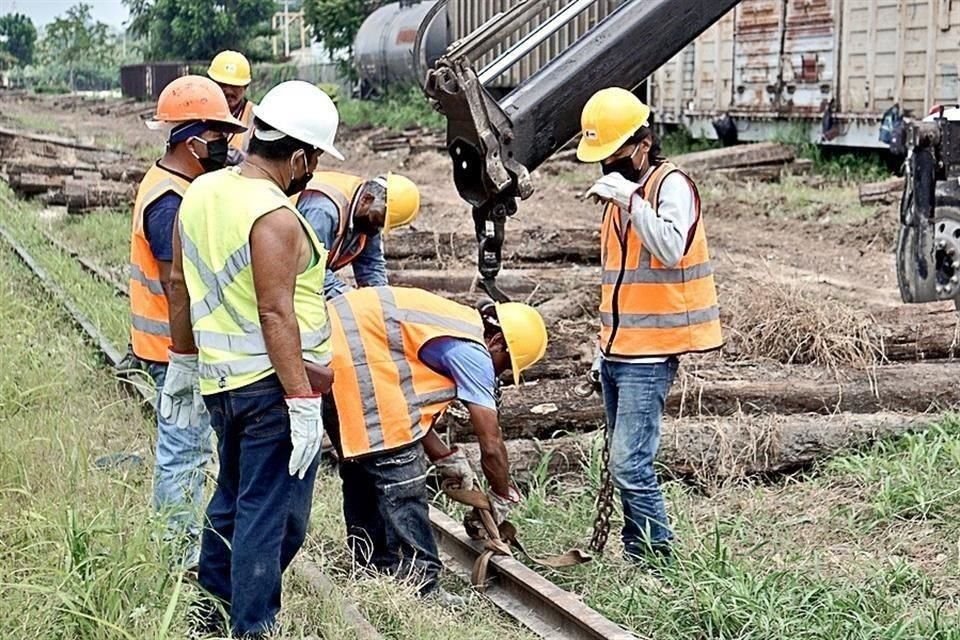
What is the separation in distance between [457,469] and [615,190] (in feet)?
4.32

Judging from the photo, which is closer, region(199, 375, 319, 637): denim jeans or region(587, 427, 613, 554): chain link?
region(199, 375, 319, 637): denim jeans

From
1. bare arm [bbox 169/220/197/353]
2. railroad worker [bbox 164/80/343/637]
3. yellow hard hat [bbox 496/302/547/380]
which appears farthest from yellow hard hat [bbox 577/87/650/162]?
bare arm [bbox 169/220/197/353]

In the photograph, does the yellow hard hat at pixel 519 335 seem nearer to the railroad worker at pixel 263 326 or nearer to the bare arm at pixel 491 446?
the bare arm at pixel 491 446

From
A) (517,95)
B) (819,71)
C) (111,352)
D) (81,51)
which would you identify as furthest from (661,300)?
(81,51)

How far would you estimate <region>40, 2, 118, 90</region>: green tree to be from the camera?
311ft

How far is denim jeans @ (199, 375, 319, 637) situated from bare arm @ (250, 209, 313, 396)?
125 mm

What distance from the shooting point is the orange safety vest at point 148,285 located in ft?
18.4

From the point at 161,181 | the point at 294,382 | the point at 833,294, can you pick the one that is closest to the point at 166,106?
the point at 161,181

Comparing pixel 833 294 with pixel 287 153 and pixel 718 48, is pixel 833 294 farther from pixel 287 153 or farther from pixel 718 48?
pixel 718 48

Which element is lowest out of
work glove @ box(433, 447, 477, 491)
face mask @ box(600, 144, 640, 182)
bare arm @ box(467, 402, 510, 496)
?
work glove @ box(433, 447, 477, 491)

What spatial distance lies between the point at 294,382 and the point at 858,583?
7.54 ft

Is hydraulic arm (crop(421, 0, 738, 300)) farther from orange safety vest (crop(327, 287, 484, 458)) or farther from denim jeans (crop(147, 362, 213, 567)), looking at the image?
denim jeans (crop(147, 362, 213, 567))

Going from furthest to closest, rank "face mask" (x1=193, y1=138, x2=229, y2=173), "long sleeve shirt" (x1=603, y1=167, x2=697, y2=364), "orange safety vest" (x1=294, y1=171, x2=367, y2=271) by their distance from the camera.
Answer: "orange safety vest" (x1=294, y1=171, x2=367, y2=271)
"face mask" (x1=193, y1=138, x2=229, y2=173)
"long sleeve shirt" (x1=603, y1=167, x2=697, y2=364)

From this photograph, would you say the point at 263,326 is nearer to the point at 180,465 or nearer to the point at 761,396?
the point at 180,465
